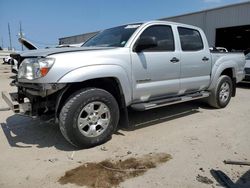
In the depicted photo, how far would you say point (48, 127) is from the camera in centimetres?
528

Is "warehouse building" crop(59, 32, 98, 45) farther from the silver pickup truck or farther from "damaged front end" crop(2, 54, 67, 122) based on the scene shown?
"damaged front end" crop(2, 54, 67, 122)

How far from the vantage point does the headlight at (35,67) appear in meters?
3.75

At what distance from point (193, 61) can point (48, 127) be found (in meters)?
3.19

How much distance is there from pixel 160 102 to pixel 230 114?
219 cm

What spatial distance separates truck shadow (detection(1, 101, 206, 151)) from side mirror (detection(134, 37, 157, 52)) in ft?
4.98

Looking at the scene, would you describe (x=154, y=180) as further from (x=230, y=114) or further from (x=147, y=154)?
(x=230, y=114)

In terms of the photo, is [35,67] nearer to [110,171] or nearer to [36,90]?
[36,90]

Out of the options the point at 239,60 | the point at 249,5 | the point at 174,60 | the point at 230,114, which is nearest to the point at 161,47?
the point at 174,60

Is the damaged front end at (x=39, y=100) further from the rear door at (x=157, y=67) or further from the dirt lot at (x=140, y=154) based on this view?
the rear door at (x=157, y=67)

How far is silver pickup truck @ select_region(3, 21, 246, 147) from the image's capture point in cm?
387

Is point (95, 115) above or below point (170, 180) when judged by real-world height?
above

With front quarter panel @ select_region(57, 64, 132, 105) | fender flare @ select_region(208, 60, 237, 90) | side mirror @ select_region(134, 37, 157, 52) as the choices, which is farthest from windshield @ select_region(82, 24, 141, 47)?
fender flare @ select_region(208, 60, 237, 90)

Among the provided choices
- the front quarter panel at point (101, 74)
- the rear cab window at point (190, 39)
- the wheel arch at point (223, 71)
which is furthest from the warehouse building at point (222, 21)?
the front quarter panel at point (101, 74)

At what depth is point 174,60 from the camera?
5.30 m
